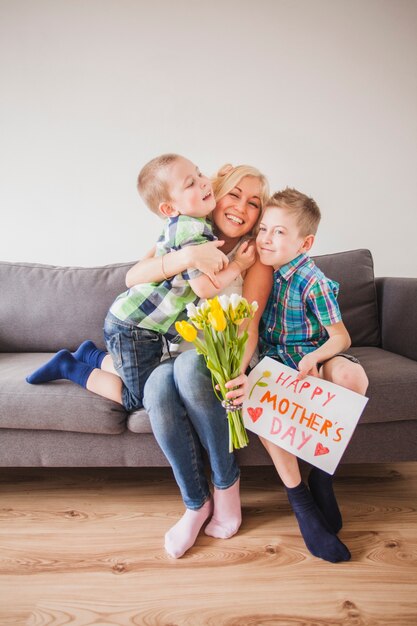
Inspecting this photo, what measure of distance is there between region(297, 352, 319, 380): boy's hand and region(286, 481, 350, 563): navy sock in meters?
0.30

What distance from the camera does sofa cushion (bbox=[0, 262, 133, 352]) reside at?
170cm

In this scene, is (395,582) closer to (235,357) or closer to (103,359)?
(235,357)

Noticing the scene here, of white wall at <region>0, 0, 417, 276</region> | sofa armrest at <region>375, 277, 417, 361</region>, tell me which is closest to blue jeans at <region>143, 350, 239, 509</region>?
sofa armrest at <region>375, 277, 417, 361</region>

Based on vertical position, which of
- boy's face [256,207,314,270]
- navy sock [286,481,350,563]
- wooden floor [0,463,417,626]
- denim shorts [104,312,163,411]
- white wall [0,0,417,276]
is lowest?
wooden floor [0,463,417,626]

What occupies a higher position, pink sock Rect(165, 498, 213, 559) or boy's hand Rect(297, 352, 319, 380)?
boy's hand Rect(297, 352, 319, 380)

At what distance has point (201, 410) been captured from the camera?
42.5 inches

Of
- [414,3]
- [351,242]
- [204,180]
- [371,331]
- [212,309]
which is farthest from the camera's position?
[351,242]

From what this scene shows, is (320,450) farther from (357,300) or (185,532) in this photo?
(357,300)

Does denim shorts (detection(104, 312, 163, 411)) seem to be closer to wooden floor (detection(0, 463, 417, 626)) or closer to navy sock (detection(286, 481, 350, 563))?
wooden floor (detection(0, 463, 417, 626))

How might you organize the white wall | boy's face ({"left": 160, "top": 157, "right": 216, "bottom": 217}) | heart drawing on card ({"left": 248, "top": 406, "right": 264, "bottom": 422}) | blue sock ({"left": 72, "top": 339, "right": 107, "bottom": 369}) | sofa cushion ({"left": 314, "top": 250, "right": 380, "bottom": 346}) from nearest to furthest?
heart drawing on card ({"left": 248, "top": 406, "right": 264, "bottom": 422}), boy's face ({"left": 160, "top": 157, "right": 216, "bottom": 217}), blue sock ({"left": 72, "top": 339, "right": 107, "bottom": 369}), sofa cushion ({"left": 314, "top": 250, "right": 380, "bottom": 346}), the white wall

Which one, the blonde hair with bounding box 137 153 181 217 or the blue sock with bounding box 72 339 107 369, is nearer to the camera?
the blonde hair with bounding box 137 153 181 217

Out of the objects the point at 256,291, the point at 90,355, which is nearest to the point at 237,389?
the point at 256,291

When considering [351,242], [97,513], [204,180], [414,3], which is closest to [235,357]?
[204,180]

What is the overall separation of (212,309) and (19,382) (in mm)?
764
